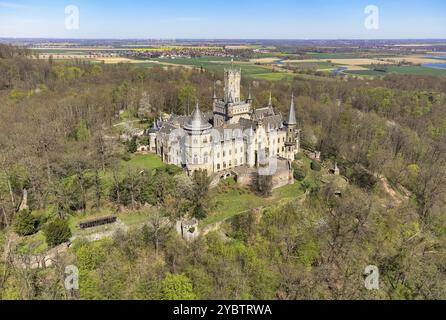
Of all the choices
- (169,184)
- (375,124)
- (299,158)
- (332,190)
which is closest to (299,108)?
(375,124)

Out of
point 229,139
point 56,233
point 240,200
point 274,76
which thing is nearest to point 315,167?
point 229,139

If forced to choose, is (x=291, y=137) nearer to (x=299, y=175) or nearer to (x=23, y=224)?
(x=299, y=175)

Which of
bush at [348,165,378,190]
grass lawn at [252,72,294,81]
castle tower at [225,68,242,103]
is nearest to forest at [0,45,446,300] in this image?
bush at [348,165,378,190]

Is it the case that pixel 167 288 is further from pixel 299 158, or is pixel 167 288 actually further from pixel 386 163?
pixel 386 163

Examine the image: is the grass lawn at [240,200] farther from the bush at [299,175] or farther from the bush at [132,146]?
the bush at [132,146]

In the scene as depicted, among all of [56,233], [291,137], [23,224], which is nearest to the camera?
[56,233]
